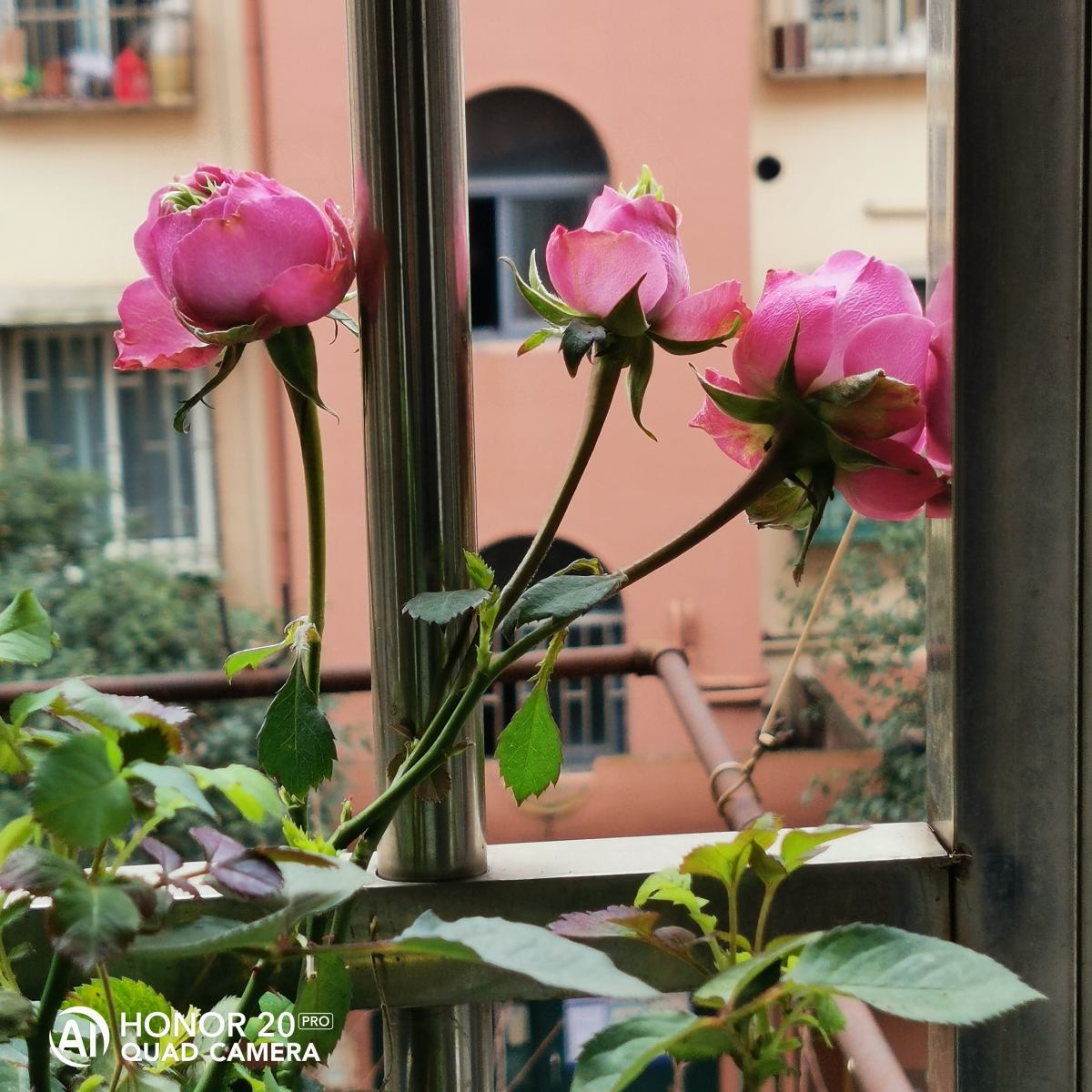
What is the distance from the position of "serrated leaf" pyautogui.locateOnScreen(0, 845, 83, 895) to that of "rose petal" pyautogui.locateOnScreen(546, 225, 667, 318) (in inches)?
4.7

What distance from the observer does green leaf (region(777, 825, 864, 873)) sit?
181 mm

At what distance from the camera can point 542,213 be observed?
11.2ft

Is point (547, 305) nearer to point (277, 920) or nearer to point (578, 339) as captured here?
point (578, 339)

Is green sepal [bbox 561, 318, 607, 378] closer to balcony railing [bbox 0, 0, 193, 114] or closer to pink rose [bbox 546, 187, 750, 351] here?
pink rose [bbox 546, 187, 750, 351]

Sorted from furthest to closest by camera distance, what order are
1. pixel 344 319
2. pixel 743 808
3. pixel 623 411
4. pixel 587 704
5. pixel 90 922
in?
pixel 587 704, pixel 623 411, pixel 743 808, pixel 344 319, pixel 90 922

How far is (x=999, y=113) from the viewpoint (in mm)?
244

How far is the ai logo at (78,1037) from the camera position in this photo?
7.5 inches

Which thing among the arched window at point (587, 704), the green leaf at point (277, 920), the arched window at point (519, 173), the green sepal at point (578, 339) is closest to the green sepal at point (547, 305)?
the green sepal at point (578, 339)

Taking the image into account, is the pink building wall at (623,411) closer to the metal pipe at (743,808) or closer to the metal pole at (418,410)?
the metal pipe at (743,808)

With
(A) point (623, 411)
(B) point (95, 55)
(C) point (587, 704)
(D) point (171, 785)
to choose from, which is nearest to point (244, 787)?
(D) point (171, 785)

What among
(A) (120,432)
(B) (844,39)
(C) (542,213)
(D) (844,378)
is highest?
(B) (844,39)

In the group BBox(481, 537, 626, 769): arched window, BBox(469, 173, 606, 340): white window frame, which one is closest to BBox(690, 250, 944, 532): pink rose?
BBox(469, 173, 606, 340): white window frame

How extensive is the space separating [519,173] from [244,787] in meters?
3.42

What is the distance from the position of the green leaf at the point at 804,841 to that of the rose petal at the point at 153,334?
5.3 inches
